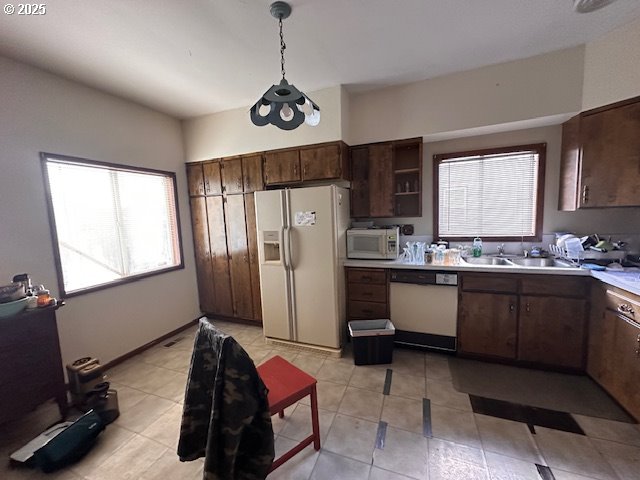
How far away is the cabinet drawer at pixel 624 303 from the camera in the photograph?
1.71 meters

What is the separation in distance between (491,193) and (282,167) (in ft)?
7.90

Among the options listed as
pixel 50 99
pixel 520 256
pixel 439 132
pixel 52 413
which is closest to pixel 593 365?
pixel 520 256

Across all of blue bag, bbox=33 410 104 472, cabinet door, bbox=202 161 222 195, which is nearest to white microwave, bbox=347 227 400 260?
cabinet door, bbox=202 161 222 195

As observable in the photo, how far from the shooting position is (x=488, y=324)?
8.02ft

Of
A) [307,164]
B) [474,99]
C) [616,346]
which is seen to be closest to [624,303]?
[616,346]

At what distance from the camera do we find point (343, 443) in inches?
67.2

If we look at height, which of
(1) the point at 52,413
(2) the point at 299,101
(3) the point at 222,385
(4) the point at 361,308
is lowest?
(1) the point at 52,413

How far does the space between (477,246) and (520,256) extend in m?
0.43

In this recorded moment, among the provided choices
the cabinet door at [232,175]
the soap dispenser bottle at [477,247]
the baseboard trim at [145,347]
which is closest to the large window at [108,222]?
the cabinet door at [232,175]

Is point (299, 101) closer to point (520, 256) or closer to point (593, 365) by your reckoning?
point (520, 256)

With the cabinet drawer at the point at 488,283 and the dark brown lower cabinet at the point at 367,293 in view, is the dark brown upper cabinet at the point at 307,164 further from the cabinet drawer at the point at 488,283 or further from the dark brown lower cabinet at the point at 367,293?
Answer: the cabinet drawer at the point at 488,283

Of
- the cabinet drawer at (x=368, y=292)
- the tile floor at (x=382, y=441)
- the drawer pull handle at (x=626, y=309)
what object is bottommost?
the tile floor at (x=382, y=441)

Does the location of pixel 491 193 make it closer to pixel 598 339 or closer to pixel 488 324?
pixel 488 324

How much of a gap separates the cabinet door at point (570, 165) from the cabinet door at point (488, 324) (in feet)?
3.56
